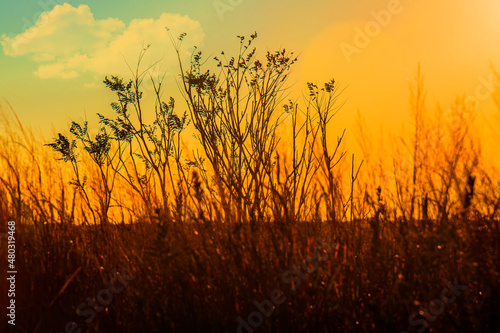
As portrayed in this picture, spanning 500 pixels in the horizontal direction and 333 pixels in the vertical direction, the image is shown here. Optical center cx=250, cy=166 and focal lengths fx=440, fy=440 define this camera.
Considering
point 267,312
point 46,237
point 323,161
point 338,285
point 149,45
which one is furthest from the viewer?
point 149,45

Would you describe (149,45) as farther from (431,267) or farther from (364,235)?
(431,267)

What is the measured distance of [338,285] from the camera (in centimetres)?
232

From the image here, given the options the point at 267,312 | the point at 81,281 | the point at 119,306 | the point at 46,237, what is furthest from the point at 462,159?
the point at 46,237

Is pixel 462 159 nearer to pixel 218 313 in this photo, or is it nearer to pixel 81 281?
pixel 218 313

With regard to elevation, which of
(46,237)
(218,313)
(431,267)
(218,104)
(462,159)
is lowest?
(218,313)

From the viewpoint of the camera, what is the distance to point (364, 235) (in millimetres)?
3275

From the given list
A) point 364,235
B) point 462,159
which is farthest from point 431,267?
point 462,159

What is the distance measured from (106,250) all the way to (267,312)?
5.24 ft

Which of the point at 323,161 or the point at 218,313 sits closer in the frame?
the point at 218,313

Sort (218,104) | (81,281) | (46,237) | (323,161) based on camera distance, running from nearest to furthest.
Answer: (81,281) → (46,237) → (323,161) → (218,104)

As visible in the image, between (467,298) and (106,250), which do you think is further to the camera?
(106,250)

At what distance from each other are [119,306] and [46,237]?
3.09 feet

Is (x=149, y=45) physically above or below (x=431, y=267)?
above

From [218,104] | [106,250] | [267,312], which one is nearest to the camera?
[267,312]
